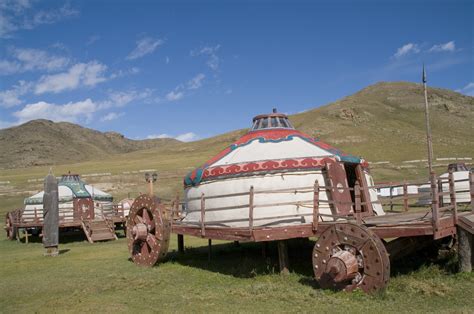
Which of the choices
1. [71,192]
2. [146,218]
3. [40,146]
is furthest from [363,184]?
[40,146]

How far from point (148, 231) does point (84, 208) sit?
45.9ft

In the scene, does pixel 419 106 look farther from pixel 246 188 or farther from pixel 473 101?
pixel 246 188

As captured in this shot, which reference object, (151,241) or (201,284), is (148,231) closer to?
(151,241)

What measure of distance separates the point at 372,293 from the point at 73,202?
66.0 feet

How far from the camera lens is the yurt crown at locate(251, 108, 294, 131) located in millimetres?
12999

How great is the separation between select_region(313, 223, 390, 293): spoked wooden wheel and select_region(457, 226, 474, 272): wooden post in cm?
197

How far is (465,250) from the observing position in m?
8.26

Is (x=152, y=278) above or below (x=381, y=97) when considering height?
below

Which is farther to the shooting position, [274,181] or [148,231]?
[148,231]

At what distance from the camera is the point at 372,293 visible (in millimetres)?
7371

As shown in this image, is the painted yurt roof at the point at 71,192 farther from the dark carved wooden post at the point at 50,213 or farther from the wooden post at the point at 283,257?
the wooden post at the point at 283,257

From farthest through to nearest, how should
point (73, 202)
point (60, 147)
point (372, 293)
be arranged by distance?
point (60, 147)
point (73, 202)
point (372, 293)

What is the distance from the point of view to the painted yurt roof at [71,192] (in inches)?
951

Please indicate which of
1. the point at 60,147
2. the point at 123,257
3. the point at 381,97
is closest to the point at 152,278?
the point at 123,257
